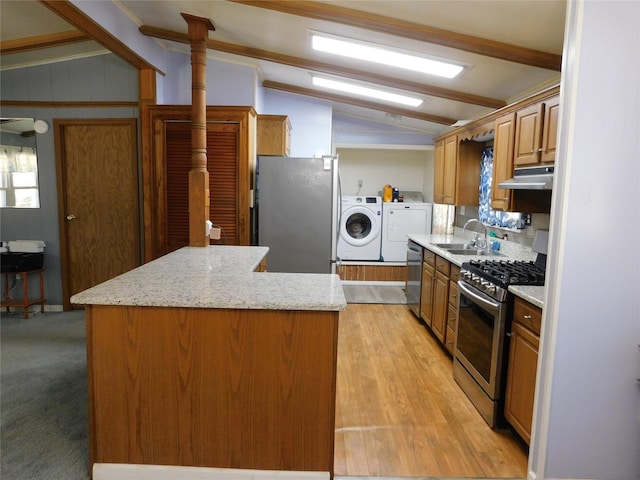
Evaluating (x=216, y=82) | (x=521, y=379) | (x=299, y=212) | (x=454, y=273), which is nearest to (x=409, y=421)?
(x=521, y=379)

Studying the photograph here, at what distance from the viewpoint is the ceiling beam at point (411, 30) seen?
2.44m

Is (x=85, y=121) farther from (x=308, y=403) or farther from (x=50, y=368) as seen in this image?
(x=308, y=403)

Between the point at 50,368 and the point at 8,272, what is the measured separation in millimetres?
1487

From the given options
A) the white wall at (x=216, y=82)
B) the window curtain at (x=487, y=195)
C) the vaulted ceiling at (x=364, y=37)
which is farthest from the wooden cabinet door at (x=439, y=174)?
the white wall at (x=216, y=82)

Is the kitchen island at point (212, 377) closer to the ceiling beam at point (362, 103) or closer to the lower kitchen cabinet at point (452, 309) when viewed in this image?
the lower kitchen cabinet at point (452, 309)

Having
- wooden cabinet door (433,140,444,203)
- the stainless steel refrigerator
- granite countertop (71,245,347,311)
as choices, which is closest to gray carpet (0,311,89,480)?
granite countertop (71,245,347,311)

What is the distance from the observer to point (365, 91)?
424cm

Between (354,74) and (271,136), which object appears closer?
(354,74)

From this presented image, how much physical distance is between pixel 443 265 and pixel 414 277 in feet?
3.25

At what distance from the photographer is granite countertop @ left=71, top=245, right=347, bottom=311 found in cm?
159

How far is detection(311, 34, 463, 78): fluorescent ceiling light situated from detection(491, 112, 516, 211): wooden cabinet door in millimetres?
549

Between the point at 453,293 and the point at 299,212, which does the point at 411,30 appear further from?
the point at 453,293

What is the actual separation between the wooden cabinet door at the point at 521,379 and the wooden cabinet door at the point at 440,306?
1.11m

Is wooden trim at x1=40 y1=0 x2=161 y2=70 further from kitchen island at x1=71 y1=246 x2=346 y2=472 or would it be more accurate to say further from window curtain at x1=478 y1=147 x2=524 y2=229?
window curtain at x1=478 y1=147 x2=524 y2=229
